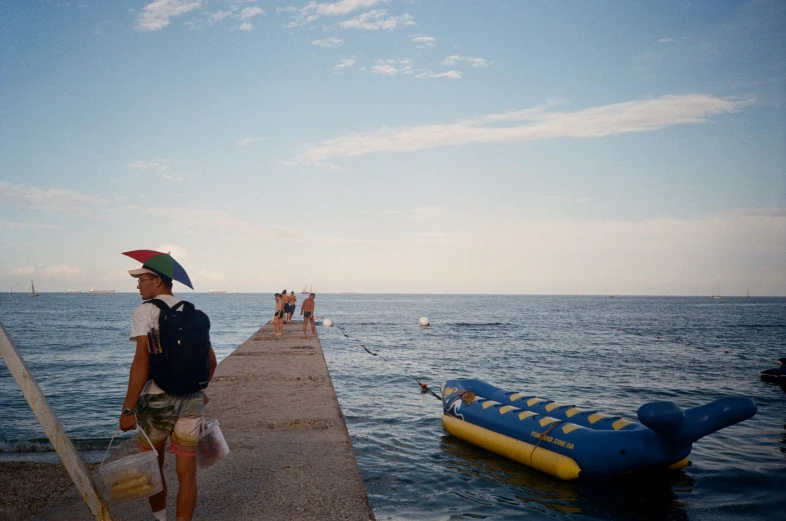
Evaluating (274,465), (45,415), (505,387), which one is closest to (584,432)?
(274,465)

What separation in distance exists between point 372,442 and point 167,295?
23.3ft

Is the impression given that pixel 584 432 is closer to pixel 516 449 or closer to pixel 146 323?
pixel 516 449

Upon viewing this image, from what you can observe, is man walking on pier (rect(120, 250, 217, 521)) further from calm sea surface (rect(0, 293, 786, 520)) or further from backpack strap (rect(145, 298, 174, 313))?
calm sea surface (rect(0, 293, 786, 520))

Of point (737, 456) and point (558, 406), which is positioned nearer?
point (558, 406)

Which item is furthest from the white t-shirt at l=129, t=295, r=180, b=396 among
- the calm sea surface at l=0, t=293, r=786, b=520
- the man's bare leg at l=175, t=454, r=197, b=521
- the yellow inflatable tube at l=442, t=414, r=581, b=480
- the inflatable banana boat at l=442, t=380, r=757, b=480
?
the yellow inflatable tube at l=442, t=414, r=581, b=480

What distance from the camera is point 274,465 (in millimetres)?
6039

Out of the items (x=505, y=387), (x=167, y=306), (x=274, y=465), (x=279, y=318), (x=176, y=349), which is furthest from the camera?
(x=279, y=318)

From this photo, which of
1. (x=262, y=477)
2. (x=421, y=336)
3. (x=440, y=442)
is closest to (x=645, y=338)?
(x=421, y=336)

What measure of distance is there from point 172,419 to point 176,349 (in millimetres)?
563

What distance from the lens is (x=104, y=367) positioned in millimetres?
21641

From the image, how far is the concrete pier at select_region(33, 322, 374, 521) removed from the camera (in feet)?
15.6

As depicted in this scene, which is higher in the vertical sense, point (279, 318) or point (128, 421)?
Result: point (128, 421)

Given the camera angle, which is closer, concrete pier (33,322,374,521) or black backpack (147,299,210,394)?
black backpack (147,299,210,394)

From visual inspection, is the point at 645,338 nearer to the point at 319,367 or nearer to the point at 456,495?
the point at 319,367
